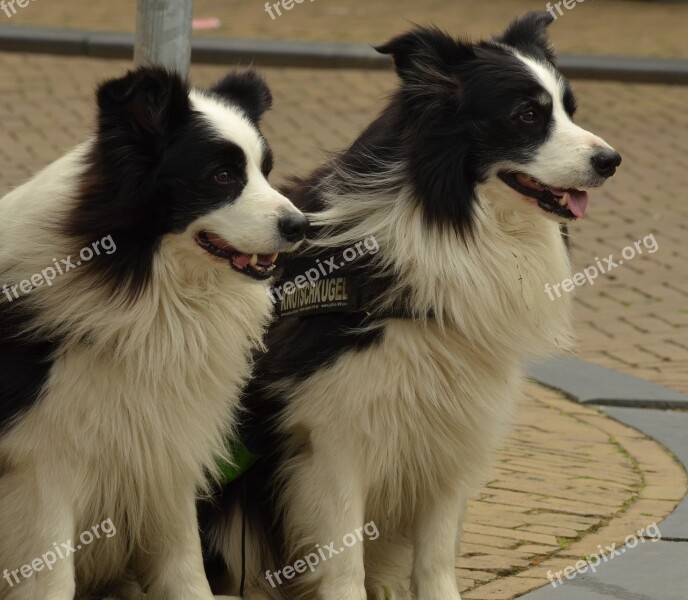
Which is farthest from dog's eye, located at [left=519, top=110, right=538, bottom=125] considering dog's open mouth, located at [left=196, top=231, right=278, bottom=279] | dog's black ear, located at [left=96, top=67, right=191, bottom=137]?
dog's black ear, located at [left=96, top=67, right=191, bottom=137]

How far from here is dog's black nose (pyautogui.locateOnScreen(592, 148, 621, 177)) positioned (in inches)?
182

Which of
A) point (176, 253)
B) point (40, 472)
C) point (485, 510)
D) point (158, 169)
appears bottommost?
point (485, 510)

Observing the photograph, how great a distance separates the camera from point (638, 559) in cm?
529

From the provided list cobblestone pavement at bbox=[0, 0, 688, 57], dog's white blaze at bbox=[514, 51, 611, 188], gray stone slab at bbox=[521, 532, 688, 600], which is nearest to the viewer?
dog's white blaze at bbox=[514, 51, 611, 188]

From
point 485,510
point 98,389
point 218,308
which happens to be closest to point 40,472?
point 98,389

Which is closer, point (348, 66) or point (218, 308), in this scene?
point (218, 308)

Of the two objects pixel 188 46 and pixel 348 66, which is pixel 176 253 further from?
pixel 348 66

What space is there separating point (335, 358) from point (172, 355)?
0.58m

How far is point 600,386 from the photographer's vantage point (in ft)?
24.3

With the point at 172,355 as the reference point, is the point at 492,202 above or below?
above
